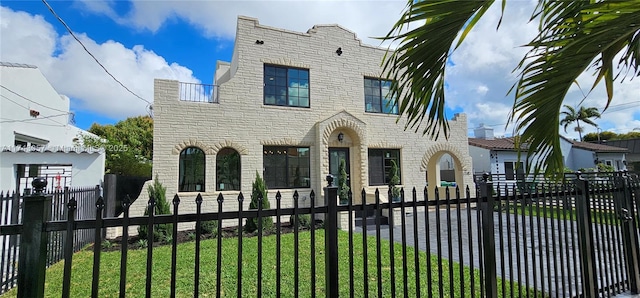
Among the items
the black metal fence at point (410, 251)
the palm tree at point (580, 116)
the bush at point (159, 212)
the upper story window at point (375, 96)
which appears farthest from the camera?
the palm tree at point (580, 116)

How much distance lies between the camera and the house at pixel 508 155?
787 inches

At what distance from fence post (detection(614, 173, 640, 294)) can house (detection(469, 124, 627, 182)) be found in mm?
15952

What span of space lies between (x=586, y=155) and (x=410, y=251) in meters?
26.6

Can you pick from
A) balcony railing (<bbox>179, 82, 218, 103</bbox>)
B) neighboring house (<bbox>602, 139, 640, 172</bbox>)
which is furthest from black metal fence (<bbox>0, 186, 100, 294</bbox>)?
neighboring house (<bbox>602, 139, 640, 172</bbox>)

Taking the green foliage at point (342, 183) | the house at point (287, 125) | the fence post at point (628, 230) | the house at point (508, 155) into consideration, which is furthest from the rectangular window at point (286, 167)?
the house at point (508, 155)

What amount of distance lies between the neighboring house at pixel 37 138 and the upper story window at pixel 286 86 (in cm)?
566

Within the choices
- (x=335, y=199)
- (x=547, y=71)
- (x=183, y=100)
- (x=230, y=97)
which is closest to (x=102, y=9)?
(x=183, y=100)

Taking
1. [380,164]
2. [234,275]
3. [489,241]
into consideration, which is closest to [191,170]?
[234,275]

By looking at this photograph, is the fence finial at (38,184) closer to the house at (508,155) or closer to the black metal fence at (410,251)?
the black metal fence at (410,251)

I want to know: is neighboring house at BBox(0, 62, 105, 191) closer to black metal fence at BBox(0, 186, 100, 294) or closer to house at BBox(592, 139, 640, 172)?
black metal fence at BBox(0, 186, 100, 294)

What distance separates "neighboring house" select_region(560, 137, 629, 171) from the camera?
24031 millimetres

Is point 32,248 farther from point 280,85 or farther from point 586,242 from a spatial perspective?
point 280,85

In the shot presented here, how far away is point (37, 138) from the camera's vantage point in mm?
14367

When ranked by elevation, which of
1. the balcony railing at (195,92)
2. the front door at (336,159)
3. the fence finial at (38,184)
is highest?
the balcony railing at (195,92)
